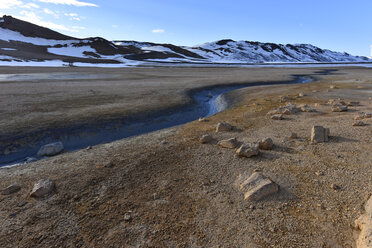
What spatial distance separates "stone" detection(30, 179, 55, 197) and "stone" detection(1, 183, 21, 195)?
60 centimetres

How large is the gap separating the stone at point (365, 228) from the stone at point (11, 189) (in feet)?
27.9

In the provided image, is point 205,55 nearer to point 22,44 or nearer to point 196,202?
point 22,44

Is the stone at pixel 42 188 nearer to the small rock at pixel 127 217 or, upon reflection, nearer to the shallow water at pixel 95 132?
the small rock at pixel 127 217

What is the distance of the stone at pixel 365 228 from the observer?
166 inches

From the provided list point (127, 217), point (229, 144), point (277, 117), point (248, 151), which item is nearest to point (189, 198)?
point (127, 217)

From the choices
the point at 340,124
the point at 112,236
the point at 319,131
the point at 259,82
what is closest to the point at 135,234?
the point at 112,236

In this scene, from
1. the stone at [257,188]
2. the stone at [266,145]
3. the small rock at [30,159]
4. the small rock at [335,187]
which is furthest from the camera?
the small rock at [30,159]

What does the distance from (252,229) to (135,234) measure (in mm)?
2570

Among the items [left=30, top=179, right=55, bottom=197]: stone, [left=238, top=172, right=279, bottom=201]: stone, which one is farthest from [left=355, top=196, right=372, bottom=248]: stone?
[left=30, top=179, right=55, bottom=197]: stone

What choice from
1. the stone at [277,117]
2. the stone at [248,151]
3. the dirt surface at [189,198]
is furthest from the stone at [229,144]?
the stone at [277,117]

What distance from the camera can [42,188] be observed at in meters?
6.50

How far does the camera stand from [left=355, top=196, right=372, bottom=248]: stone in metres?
4.23

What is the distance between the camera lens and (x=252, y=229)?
16.5 feet

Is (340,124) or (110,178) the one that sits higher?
(340,124)
